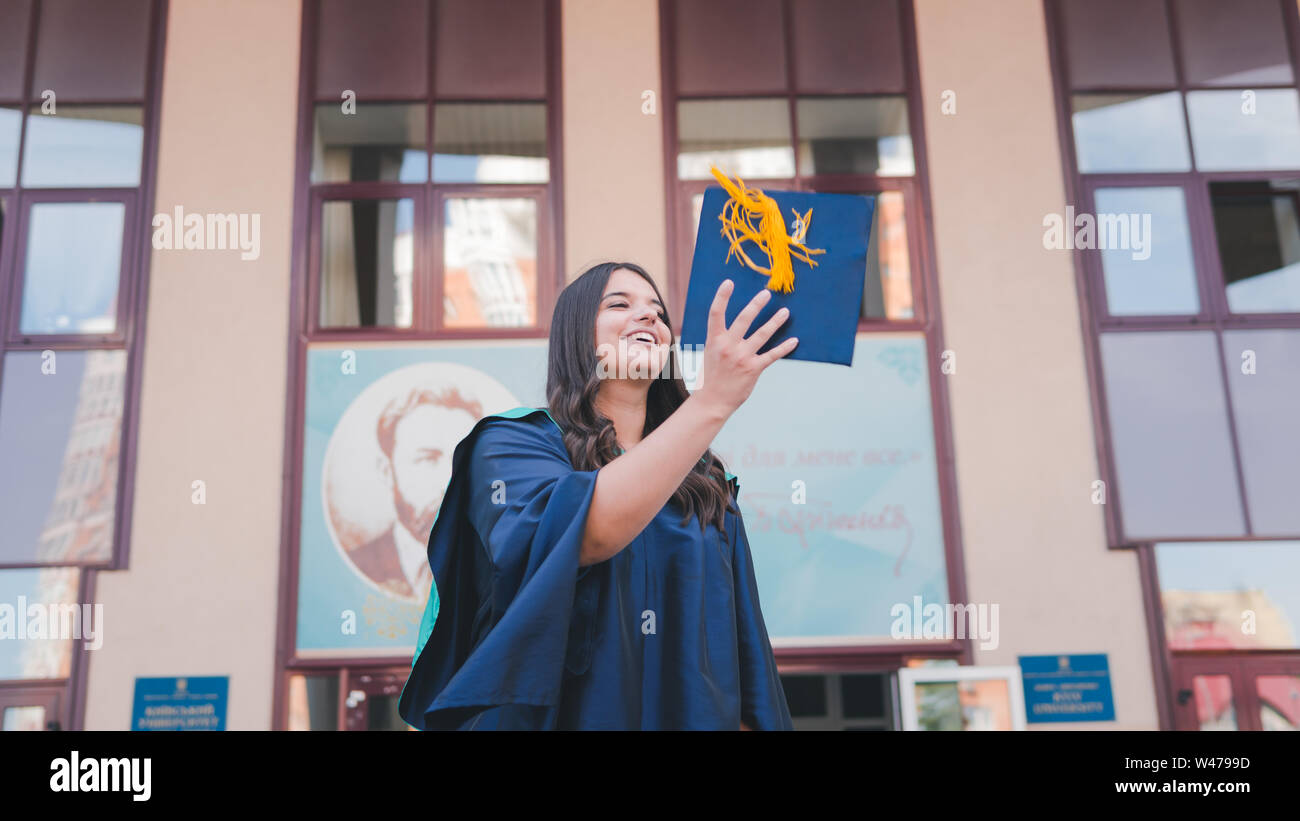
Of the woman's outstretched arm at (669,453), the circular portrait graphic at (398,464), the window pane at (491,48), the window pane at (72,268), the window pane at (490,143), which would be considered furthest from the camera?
the window pane at (491,48)

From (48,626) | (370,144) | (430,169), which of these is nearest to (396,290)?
(430,169)

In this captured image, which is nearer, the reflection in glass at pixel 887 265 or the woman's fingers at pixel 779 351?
the woman's fingers at pixel 779 351

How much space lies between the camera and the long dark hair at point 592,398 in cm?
146

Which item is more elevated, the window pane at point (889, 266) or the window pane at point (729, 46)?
the window pane at point (729, 46)

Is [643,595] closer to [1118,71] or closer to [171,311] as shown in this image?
[171,311]

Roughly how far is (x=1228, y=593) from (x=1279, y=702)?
0.55 metres

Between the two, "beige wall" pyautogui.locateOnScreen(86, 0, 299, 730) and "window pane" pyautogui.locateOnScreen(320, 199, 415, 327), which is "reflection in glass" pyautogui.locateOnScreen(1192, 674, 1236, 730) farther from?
"beige wall" pyautogui.locateOnScreen(86, 0, 299, 730)

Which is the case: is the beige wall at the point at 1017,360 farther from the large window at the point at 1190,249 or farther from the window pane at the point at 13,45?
the window pane at the point at 13,45


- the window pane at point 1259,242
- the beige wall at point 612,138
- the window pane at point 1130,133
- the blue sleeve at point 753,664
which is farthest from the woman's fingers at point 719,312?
the window pane at point 1259,242

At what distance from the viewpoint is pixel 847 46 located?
5828mm

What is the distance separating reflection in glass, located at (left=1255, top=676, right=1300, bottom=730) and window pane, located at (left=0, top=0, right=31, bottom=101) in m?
7.27

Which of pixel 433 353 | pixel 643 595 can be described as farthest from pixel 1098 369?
pixel 643 595

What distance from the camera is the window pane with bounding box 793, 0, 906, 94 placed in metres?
5.78

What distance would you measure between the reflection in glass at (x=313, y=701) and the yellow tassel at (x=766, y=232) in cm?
421
